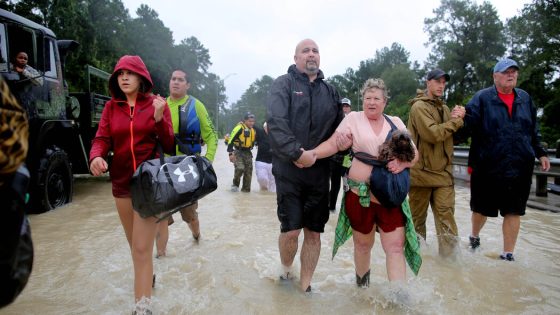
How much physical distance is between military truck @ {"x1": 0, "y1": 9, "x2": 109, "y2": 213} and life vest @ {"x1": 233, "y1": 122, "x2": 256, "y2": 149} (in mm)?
3406

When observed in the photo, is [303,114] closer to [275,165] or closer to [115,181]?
[275,165]

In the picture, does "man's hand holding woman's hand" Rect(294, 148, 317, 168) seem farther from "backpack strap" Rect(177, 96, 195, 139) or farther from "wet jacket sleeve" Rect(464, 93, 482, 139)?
"wet jacket sleeve" Rect(464, 93, 482, 139)

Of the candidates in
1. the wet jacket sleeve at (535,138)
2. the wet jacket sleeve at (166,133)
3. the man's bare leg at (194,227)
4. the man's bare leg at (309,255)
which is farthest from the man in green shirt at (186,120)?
the wet jacket sleeve at (535,138)

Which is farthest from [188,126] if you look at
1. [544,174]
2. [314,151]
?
[544,174]

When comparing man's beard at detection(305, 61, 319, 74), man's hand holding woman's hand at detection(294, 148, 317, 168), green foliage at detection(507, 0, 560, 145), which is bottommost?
man's hand holding woman's hand at detection(294, 148, 317, 168)

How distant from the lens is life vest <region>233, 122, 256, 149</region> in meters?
9.60

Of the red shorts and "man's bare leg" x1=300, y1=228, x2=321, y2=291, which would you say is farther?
"man's bare leg" x1=300, y1=228, x2=321, y2=291

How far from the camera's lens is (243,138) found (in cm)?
967

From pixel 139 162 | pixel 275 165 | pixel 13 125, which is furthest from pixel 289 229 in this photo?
pixel 13 125

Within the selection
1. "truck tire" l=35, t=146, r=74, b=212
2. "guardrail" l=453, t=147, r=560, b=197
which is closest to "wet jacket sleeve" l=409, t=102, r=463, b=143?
"guardrail" l=453, t=147, r=560, b=197

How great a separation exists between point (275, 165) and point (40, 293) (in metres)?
2.19

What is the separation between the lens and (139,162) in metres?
3.00

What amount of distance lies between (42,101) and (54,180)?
130cm

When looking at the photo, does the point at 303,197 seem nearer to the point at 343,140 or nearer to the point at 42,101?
the point at 343,140
